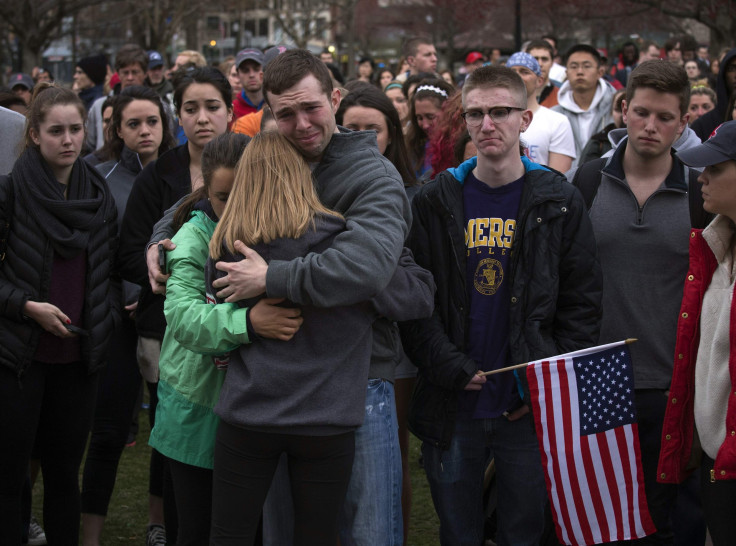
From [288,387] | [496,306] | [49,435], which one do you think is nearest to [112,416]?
[49,435]

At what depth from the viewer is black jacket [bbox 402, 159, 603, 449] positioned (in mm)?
3850

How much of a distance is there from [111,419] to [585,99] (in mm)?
5303

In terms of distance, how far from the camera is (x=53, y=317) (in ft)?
13.8

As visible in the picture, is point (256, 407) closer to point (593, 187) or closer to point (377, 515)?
point (377, 515)

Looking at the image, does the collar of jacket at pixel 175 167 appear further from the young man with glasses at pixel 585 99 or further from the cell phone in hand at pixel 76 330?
the young man with glasses at pixel 585 99

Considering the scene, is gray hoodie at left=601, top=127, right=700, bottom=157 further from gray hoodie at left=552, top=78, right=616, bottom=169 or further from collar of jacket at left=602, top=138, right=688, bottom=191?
gray hoodie at left=552, top=78, right=616, bottom=169

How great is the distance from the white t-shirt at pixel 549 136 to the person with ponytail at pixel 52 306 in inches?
136

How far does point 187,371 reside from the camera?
12.3ft

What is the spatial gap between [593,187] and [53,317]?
2527 millimetres

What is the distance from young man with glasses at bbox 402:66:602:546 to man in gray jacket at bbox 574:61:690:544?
1.20ft

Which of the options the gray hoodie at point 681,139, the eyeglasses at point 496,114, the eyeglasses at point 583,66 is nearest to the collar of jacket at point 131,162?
the eyeglasses at point 496,114

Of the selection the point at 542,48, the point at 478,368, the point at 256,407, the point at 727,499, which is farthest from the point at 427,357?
the point at 542,48

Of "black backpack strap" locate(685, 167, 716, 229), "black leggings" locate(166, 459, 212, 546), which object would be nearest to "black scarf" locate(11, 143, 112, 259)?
"black leggings" locate(166, 459, 212, 546)

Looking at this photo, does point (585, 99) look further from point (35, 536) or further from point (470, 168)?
point (35, 536)
